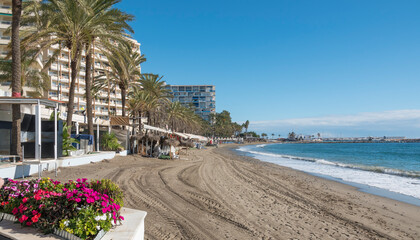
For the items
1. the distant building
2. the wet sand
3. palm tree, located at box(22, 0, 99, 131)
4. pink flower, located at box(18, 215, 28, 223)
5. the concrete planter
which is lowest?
the wet sand

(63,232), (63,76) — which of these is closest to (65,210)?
(63,232)

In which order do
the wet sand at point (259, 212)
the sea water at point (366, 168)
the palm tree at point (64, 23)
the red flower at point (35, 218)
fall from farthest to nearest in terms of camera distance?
the sea water at point (366, 168), the palm tree at point (64, 23), the wet sand at point (259, 212), the red flower at point (35, 218)

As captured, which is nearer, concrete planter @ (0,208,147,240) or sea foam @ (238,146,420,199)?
concrete planter @ (0,208,147,240)

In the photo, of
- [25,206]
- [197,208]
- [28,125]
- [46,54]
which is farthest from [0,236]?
[46,54]

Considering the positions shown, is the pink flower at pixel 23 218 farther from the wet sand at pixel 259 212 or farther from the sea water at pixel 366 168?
the sea water at pixel 366 168

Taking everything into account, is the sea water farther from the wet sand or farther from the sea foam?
the wet sand

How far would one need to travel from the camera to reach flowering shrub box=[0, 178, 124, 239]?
3635mm

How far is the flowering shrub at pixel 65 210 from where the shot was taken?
363 cm

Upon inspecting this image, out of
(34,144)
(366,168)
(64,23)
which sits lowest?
(366,168)

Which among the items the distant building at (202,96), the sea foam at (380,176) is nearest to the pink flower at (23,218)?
the sea foam at (380,176)

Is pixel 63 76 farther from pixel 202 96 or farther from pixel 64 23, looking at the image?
pixel 202 96

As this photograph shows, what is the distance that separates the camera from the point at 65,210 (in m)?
3.76

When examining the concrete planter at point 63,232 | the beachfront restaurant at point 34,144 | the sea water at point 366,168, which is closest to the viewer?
the concrete planter at point 63,232

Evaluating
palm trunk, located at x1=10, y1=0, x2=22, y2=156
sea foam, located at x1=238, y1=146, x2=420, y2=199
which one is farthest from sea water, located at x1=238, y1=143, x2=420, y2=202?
palm trunk, located at x1=10, y1=0, x2=22, y2=156
